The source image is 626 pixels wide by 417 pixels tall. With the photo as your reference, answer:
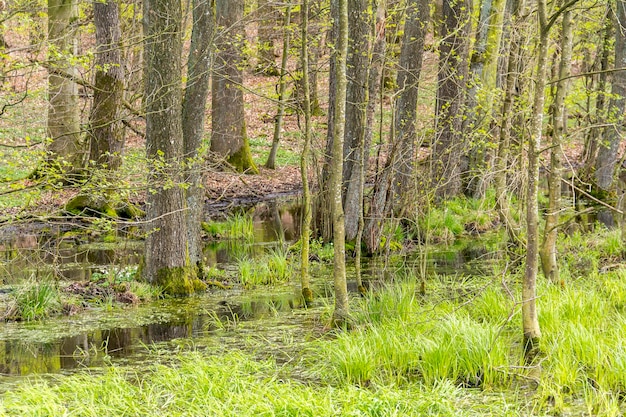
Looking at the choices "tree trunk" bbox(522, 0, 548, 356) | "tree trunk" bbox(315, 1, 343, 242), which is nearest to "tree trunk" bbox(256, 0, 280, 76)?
"tree trunk" bbox(315, 1, 343, 242)

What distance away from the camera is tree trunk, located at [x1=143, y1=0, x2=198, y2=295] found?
9.31 meters

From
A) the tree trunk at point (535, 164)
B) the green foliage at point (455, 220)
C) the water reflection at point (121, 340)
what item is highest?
the tree trunk at point (535, 164)

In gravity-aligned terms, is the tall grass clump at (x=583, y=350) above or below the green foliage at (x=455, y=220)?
below

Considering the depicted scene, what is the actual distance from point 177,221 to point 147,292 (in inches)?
40.1

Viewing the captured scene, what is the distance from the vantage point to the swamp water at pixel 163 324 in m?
7.03

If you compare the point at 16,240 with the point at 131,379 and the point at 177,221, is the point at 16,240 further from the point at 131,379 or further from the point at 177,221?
the point at 131,379

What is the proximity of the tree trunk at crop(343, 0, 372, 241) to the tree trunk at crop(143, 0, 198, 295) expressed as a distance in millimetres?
2676

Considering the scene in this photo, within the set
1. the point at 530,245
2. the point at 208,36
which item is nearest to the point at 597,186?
the point at 208,36

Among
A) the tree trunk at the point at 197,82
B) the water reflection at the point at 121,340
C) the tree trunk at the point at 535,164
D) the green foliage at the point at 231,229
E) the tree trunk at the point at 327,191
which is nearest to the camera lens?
the tree trunk at the point at 535,164

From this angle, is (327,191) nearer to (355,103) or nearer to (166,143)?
(355,103)

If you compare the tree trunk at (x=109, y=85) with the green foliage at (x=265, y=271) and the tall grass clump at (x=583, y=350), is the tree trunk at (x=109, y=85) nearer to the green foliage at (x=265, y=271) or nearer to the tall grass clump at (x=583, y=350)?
the green foliage at (x=265, y=271)

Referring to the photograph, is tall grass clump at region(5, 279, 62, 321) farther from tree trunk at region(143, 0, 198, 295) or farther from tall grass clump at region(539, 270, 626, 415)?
tall grass clump at region(539, 270, 626, 415)

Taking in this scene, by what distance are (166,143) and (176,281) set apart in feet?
6.15

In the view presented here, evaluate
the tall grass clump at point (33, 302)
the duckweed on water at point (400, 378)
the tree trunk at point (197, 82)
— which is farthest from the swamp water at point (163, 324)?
the tree trunk at point (197, 82)
